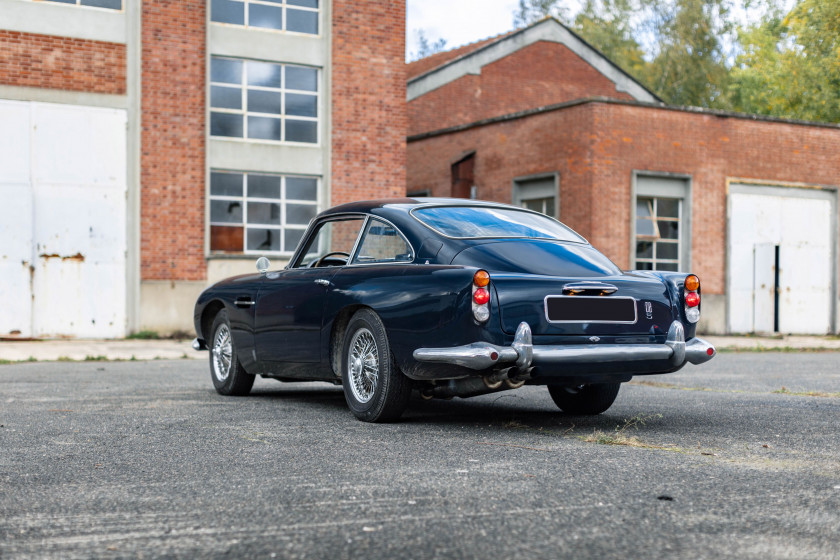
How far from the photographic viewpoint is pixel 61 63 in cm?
1959

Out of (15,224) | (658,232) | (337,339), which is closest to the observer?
(337,339)

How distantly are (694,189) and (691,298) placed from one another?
1714 centimetres

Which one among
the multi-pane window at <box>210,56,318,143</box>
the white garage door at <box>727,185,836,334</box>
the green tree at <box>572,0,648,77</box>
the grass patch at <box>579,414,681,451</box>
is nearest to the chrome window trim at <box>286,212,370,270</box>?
the grass patch at <box>579,414,681,451</box>

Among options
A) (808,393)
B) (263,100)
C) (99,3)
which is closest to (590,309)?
(808,393)

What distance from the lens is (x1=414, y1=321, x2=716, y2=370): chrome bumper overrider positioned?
576 cm

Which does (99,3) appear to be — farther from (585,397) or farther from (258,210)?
(585,397)

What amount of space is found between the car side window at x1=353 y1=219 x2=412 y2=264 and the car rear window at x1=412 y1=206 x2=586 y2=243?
0.66 feet

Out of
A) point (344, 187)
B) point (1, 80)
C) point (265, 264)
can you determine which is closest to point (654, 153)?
point (344, 187)

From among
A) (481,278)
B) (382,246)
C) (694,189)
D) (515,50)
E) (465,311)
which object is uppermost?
(515,50)

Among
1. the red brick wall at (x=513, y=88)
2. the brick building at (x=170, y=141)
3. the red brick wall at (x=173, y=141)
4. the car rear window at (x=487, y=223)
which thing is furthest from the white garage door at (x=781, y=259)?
the car rear window at (x=487, y=223)

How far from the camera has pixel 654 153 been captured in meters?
22.6

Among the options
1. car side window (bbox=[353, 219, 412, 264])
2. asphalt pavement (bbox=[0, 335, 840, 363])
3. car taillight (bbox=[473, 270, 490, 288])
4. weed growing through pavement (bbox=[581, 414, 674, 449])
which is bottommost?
asphalt pavement (bbox=[0, 335, 840, 363])

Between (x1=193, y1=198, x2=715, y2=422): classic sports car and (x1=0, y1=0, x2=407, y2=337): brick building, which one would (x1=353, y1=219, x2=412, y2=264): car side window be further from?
(x1=0, y1=0, x2=407, y2=337): brick building

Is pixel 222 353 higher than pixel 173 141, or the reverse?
pixel 173 141
